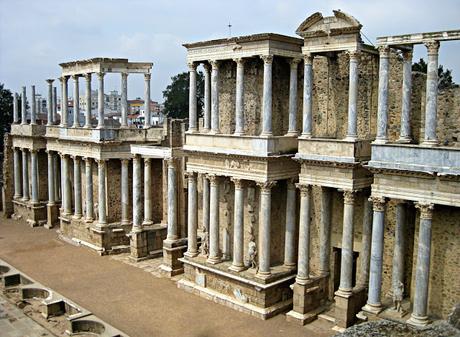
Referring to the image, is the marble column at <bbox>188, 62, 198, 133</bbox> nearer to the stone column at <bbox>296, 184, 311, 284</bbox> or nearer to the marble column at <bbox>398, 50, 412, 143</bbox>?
the stone column at <bbox>296, 184, 311, 284</bbox>

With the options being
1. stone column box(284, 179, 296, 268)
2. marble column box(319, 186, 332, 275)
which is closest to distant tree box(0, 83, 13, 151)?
stone column box(284, 179, 296, 268)

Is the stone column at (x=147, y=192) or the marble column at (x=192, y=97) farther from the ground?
the marble column at (x=192, y=97)

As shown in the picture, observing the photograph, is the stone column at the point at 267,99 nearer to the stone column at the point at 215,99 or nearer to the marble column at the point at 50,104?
the stone column at the point at 215,99

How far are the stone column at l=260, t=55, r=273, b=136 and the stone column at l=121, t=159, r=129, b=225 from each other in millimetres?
11553

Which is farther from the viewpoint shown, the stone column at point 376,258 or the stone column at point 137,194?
the stone column at point 137,194

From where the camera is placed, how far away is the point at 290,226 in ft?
62.9

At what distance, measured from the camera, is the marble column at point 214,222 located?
2044 centimetres

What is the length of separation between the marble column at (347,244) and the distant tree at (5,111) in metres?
43.8

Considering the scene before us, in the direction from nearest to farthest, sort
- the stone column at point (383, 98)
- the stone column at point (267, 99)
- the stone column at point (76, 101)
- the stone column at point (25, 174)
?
the stone column at point (383, 98)
the stone column at point (267, 99)
the stone column at point (76, 101)
the stone column at point (25, 174)

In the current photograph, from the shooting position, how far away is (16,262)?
25.6m

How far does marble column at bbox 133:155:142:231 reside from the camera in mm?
26013

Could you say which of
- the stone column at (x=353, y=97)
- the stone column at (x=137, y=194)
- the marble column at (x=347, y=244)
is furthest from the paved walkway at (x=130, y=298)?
the stone column at (x=353, y=97)

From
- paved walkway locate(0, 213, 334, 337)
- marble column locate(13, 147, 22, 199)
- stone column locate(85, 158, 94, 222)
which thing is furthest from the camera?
marble column locate(13, 147, 22, 199)

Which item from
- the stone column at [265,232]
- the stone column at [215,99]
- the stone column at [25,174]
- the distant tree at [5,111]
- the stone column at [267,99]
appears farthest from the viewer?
the distant tree at [5,111]
